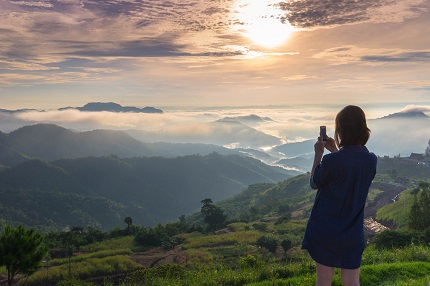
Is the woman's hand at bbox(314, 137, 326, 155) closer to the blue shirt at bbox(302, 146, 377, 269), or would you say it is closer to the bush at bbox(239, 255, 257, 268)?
the blue shirt at bbox(302, 146, 377, 269)

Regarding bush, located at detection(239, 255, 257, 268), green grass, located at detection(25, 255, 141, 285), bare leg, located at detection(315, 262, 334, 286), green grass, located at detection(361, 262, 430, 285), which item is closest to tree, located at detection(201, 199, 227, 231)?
green grass, located at detection(25, 255, 141, 285)

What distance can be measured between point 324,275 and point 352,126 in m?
1.97

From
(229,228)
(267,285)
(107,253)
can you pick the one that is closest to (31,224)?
(229,228)

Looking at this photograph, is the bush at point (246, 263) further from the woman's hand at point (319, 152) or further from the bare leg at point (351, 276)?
the woman's hand at point (319, 152)

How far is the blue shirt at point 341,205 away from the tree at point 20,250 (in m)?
9.11

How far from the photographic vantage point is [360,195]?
445 centimetres

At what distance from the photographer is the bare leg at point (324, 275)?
15.3 ft

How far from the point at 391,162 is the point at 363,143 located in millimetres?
183287

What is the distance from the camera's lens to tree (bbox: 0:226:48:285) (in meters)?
10.3

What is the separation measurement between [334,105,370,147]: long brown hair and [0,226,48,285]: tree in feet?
31.8

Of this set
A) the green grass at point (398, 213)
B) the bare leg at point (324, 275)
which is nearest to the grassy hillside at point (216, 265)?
the bare leg at point (324, 275)

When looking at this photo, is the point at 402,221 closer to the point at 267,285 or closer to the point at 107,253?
the point at 107,253

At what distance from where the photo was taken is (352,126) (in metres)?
4.43

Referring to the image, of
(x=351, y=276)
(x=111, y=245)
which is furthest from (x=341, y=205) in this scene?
(x=111, y=245)
